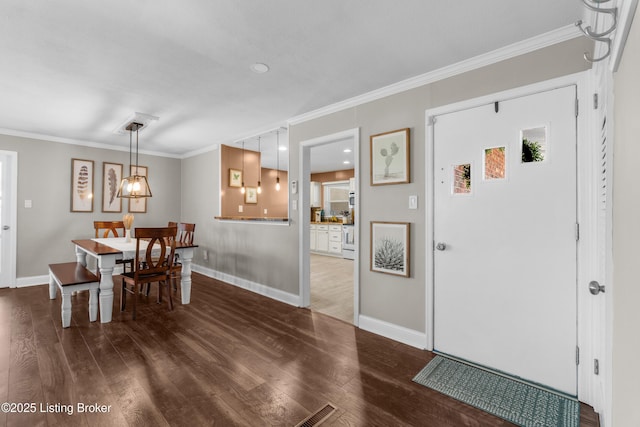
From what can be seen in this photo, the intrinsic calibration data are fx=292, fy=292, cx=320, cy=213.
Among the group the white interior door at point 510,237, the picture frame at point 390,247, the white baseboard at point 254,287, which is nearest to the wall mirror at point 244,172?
the white baseboard at point 254,287

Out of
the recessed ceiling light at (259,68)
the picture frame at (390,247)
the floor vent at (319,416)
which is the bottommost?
the floor vent at (319,416)

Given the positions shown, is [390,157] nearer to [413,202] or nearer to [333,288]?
[413,202]

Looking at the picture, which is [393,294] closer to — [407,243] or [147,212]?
[407,243]

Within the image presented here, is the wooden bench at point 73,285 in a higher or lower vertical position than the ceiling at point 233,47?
lower

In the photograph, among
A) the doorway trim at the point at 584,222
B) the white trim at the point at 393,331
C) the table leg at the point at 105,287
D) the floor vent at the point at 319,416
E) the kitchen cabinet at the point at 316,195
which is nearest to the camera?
the floor vent at the point at 319,416

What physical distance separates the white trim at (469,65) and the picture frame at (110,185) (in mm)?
4350

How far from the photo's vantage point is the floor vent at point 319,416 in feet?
5.56

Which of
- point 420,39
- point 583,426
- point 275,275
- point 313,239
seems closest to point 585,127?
point 420,39

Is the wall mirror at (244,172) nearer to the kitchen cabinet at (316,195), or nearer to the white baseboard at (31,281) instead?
the white baseboard at (31,281)

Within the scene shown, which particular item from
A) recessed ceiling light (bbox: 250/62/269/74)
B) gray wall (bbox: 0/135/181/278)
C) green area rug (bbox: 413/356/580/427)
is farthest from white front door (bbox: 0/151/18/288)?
green area rug (bbox: 413/356/580/427)

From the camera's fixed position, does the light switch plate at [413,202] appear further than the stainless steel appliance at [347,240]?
No

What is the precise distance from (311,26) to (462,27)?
3.29 ft

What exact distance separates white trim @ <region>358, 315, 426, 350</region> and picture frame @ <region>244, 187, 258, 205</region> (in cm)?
341

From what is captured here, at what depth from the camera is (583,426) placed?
1.67 meters
